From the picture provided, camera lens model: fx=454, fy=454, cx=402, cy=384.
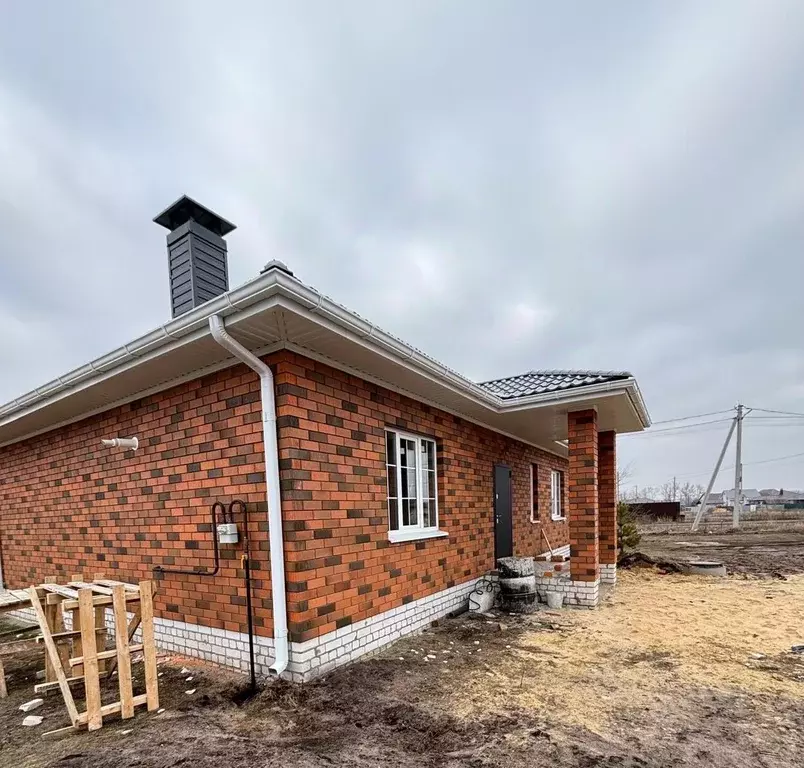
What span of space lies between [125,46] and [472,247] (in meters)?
6.57

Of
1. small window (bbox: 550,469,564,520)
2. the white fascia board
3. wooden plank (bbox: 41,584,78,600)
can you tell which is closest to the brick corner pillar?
the white fascia board

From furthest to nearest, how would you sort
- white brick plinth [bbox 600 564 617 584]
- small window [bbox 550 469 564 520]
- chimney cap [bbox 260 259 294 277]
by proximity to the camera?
small window [bbox 550 469 564 520], white brick plinth [bbox 600 564 617 584], chimney cap [bbox 260 259 294 277]

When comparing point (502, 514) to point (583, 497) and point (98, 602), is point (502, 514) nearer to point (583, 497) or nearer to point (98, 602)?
point (583, 497)

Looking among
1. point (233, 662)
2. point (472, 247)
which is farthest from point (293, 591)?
point (472, 247)

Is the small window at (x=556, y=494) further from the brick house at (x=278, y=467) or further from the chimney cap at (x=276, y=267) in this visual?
the chimney cap at (x=276, y=267)

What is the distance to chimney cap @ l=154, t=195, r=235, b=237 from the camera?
5414mm

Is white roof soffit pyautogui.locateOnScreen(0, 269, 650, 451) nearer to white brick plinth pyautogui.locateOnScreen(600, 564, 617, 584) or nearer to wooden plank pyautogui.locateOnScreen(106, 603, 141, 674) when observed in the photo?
wooden plank pyautogui.locateOnScreen(106, 603, 141, 674)

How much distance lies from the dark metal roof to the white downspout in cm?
384

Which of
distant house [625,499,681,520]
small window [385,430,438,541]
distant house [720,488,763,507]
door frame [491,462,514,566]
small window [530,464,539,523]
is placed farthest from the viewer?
distant house [720,488,763,507]

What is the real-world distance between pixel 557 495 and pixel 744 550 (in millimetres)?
6153

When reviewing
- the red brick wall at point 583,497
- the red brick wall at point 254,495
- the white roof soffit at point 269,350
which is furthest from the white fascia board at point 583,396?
the red brick wall at point 254,495

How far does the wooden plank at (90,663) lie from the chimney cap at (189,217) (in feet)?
13.7

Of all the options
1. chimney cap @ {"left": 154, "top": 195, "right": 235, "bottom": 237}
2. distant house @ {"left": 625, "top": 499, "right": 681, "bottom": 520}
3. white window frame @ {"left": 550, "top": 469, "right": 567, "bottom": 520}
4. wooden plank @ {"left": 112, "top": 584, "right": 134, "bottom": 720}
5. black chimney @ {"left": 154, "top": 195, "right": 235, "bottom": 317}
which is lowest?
distant house @ {"left": 625, "top": 499, "right": 681, "bottom": 520}

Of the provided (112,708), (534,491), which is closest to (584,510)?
(534,491)
